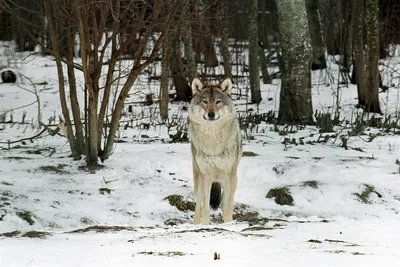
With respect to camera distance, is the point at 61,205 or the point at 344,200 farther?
the point at 344,200

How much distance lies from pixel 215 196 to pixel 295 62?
6.31m

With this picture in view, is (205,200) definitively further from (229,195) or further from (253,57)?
(253,57)

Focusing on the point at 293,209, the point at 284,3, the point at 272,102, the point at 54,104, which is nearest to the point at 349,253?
the point at 293,209

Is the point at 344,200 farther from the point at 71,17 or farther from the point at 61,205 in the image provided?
the point at 71,17

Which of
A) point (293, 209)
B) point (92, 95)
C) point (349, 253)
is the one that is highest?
point (92, 95)

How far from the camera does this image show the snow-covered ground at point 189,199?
4.86 meters

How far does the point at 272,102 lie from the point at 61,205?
11.9m

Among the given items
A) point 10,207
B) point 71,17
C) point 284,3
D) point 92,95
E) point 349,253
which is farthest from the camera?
point 284,3

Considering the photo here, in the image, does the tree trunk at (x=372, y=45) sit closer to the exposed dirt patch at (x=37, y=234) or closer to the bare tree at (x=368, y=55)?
the bare tree at (x=368, y=55)

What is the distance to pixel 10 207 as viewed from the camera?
793 cm

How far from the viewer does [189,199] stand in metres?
9.12

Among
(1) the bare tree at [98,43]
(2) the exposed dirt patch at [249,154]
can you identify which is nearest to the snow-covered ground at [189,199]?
(2) the exposed dirt patch at [249,154]

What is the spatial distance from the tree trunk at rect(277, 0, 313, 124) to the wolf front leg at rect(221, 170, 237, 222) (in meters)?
5.80

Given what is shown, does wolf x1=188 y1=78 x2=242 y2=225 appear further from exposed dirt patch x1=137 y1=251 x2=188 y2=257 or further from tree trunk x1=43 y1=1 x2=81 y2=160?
exposed dirt patch x1=137 y1=251 x2=188 y2=257
